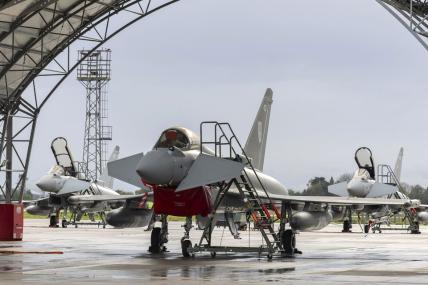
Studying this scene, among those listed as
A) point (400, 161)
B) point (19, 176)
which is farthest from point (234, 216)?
point (400, 161)

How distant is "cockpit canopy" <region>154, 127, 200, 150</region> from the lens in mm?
20469

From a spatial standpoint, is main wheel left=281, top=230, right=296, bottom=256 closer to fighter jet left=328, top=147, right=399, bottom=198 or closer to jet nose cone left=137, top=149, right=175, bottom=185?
jet nose cone left=137, top=149, right=175, bottom=185

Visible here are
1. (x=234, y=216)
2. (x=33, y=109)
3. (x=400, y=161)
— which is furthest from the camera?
(x=400, y=161)

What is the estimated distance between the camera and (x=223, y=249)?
20859 millimetres

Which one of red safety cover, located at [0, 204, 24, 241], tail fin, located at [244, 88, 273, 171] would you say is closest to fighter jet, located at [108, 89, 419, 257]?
tail fin, located at [244, 88, 273, 171]

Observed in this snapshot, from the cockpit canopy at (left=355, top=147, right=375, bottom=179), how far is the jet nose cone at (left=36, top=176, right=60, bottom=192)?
16.9 meters

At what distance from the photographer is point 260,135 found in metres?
28.2

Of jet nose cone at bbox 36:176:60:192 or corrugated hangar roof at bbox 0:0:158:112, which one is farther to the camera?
jet nose cone at bbox 36:176:60:192

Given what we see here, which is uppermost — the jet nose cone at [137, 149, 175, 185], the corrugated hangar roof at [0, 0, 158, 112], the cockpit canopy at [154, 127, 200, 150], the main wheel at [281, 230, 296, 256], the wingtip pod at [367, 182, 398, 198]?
the corrugated hangar roof at [0, 0, 158, 112]

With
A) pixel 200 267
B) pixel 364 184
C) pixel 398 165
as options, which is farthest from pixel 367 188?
pixel 200 267

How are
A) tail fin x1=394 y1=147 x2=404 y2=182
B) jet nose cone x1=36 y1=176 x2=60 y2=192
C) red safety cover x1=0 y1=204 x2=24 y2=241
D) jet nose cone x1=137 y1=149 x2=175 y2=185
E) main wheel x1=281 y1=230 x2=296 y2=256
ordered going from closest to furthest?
jet nose cone x1=137 y1=149 x2=175 y2=185 → main wheel x1=281 y1=230 x2=296 y2=256 → red safety cover x1=0 y1=204 x2=24 y2=241 → jet nose cone x1=36 y1=176 x2=60 y2=192 → tail fin x1=394 y1=147 x2=404 y2=182

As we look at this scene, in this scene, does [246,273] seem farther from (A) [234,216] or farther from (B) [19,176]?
(B) [19,176]

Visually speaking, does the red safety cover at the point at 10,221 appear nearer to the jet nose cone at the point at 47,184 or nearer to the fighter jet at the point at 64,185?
the fighter jet at the point at 64,185

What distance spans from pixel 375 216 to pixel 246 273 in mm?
32734
